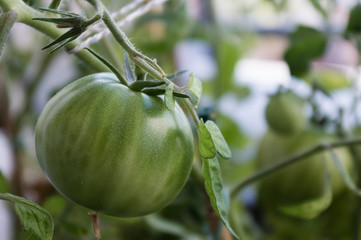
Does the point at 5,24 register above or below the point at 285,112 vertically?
above

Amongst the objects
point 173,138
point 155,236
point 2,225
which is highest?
point 173,138

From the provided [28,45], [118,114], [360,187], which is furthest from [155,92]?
[28,45]

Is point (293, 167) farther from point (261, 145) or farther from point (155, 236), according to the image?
point (155, 236)

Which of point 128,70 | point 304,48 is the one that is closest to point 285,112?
point 304,48

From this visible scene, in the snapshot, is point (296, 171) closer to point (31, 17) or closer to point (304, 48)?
point (304, 48)

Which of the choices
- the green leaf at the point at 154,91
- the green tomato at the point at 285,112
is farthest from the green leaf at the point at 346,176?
the green leaf at the point at 154,91

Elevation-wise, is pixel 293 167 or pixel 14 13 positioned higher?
pixel 14 13

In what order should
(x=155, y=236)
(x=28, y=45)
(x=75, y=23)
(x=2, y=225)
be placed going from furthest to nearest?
(x=28, y=45)
(x=2, y=225)
(x=155, y=236)
(x=75, y=23)

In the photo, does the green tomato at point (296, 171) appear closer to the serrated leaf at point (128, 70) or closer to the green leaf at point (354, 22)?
the green leaf at point (354, 22)

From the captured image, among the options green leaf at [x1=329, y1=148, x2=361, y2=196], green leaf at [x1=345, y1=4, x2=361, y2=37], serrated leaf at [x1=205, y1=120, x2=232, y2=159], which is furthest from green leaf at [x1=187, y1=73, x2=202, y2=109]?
green leaf at [x1=345, y1=4, x2=361, y2=37]
